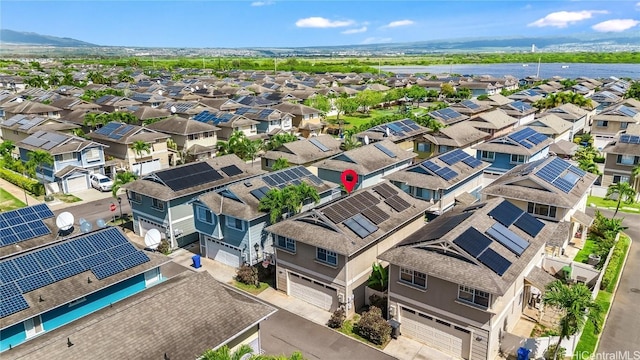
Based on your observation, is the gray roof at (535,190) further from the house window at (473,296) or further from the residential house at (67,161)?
the residential house at (67,161)

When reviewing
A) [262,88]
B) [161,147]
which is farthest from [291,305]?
[262,88]

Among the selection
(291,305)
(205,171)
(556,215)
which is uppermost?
(205,171)

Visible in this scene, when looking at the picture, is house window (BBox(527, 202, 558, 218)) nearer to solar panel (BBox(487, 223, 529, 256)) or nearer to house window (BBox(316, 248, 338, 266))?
solar panel (BBox(487, 223, 529, 256))

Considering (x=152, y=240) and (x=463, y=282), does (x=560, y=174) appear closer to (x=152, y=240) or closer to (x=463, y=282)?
(x=463, y=282)

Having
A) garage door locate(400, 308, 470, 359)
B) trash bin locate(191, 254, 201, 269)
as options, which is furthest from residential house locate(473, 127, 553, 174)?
trash bin locate(191, 254, 201, 269)

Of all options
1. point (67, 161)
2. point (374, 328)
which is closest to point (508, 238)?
point (374, 328)

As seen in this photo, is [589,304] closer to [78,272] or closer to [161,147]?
[78,272]
